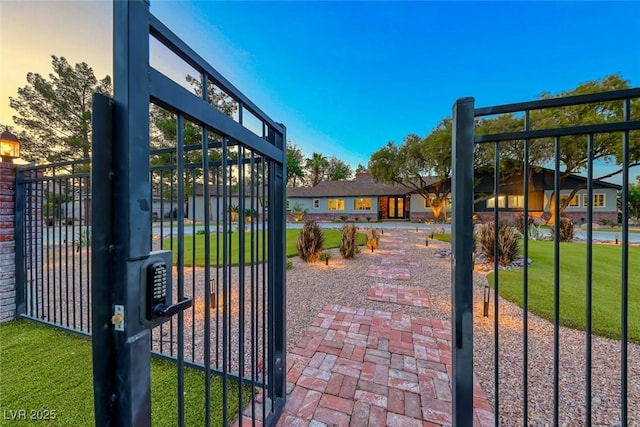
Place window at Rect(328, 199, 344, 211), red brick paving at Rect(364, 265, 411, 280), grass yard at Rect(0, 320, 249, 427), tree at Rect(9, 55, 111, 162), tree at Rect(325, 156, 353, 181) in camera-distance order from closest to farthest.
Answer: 1. grass yard at Rect(0, 320, 249, 427)
2. red brick paving at Rect(364, 265, 411, 280)
3. tree at Rect(9, 55, 111, 162)
4. window at Rect(328, 199, 344, 211)
5. tree at Rect(325, 156, 353, 181)

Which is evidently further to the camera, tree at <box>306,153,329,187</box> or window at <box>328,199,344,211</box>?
tree at <box>306,153,329,187</box>

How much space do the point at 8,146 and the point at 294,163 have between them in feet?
104

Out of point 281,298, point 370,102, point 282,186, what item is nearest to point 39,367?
point 281,298

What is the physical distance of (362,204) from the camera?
25.3m

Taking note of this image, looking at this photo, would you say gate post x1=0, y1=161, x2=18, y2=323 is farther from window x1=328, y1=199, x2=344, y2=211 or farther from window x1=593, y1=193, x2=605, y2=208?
window x1=593, y1=193, x2=605, y2=208

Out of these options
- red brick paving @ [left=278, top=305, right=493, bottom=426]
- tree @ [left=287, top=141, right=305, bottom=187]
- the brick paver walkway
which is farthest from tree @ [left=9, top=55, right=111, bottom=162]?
tree @ [left=287, top=141, right=305, bottom=187]

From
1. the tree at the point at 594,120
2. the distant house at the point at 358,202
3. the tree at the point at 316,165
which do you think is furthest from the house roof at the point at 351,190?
the tree at the point at 594,120

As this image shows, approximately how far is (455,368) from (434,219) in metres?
22.4

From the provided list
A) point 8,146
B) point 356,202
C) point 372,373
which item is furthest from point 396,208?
point 8,146

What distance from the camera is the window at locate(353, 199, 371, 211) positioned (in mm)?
25062

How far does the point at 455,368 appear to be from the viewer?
1.37 meters

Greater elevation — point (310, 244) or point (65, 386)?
point (310, 244)

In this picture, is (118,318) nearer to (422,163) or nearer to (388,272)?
(388,272)

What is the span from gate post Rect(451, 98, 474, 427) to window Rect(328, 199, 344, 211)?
24.4 m
